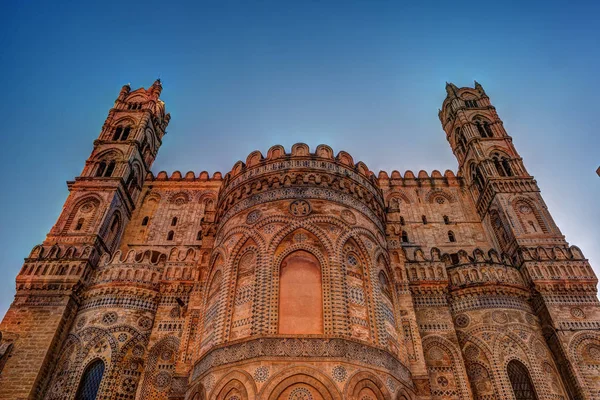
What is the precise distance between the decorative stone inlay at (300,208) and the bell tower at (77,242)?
1032 centimetres

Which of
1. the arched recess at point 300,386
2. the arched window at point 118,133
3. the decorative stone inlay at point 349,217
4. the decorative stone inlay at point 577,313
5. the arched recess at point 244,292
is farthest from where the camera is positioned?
the arched window at point 118,133

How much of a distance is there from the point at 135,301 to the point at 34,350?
377cm

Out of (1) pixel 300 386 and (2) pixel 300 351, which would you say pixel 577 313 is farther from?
(1) pixel 300 386

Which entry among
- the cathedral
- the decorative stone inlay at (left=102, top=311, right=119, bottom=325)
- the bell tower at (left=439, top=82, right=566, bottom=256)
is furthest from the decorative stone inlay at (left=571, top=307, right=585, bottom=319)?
the decorative stone inlay at (left=102, top=311, right=119, bottom=325)

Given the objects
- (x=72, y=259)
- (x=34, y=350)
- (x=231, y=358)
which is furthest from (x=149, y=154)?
(x=231, y=358)

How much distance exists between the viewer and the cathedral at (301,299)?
1075 centimetres

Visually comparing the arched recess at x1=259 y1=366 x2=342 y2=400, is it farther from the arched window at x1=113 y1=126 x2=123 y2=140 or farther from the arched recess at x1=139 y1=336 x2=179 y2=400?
the arched window at x1=113 y1=126 x2=123 y2=140

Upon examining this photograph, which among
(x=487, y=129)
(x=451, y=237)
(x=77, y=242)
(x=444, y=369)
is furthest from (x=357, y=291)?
(x=487, y=129)

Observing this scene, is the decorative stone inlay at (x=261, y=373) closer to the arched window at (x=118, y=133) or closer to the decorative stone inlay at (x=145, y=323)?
the decorative stone inlay at (x=145, y=323)

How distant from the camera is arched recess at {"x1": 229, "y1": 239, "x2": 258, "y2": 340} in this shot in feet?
36.1

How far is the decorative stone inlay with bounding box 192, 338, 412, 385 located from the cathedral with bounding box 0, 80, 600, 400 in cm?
3

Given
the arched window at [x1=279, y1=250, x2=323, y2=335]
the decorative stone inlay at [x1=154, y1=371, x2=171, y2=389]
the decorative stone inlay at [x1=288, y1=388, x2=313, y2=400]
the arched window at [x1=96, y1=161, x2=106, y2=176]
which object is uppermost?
the arched window at [x1=96, y1=161, x2=106, y2=176]

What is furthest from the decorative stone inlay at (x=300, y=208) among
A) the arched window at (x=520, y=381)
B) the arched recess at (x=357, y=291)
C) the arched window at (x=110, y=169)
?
the arched window at (x=110, y=169)

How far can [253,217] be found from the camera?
1337 cm
